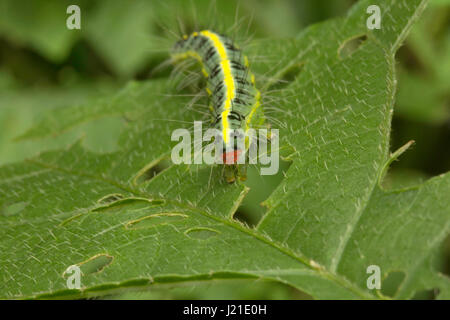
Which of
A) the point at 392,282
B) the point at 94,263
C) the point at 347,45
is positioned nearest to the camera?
the point at 392,282

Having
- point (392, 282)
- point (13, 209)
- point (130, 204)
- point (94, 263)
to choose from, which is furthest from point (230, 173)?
A: point (13, 209)

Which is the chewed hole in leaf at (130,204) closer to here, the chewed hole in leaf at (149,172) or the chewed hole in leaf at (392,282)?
the chewed hole in leaf at (149,172)

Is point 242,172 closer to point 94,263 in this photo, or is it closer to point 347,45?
point 94,263

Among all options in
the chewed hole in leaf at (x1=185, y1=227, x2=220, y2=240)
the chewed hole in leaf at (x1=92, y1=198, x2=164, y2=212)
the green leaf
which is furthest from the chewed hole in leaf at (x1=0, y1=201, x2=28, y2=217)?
the chewed hole in leaf at (x1=185, y1=227, x2=220, y2=240)

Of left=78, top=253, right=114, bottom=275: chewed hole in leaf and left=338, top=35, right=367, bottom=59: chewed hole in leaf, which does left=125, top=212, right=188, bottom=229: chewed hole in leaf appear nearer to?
left=78, top=253, right=114, bottom=275: chewed hole in leaf

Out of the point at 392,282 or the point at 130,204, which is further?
the point at 130,204

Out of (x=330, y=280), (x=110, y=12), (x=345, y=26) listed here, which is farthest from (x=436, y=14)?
(x=330, y=280)
